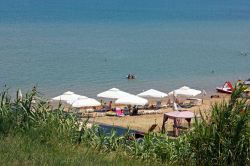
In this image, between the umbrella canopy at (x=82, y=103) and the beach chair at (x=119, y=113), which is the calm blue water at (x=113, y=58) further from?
the umbrella canopy at (x=82, y=103)

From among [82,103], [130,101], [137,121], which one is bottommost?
[137,121]

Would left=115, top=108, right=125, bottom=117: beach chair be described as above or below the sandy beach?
above

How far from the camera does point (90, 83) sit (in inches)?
1481

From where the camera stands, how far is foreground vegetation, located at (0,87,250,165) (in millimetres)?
10538

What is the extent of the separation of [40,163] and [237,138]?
4521 millimetres

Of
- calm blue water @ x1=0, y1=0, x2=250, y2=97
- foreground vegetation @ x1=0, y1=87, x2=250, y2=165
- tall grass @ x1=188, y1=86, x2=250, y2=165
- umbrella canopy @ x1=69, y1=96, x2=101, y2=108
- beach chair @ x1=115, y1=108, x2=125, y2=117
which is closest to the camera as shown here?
foreground vegetation @ x1=0, y1=87, x2=250, y2=165

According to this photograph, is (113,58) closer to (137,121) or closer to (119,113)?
(119,113)

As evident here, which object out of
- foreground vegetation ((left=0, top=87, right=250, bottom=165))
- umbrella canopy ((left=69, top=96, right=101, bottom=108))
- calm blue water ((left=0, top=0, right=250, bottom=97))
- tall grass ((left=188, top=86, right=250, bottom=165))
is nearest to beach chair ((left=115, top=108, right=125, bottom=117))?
umbrella canopy ((left=69, top=96, right=101, bottom=108))

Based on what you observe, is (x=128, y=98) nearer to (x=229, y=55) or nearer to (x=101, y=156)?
(x=101, y=156)

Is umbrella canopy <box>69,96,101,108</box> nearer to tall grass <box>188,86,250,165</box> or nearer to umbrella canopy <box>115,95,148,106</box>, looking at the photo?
umbrella canopy <box>115,95,148,106</box>

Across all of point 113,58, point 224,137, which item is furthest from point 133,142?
point 113,58

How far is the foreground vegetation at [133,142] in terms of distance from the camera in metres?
10.5

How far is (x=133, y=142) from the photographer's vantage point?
12.0m

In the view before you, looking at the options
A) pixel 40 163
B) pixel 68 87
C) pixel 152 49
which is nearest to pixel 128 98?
pixel 68 87
